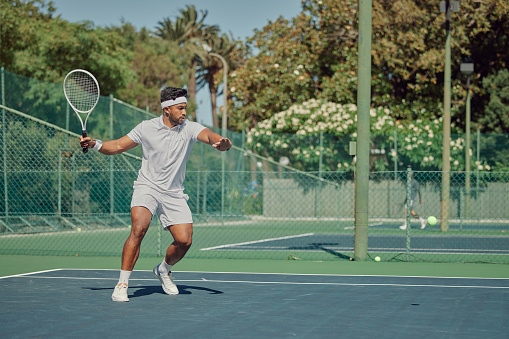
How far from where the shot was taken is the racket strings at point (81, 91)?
8820 millimetres

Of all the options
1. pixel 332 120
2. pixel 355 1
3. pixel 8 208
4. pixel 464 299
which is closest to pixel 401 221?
pixel 332 120

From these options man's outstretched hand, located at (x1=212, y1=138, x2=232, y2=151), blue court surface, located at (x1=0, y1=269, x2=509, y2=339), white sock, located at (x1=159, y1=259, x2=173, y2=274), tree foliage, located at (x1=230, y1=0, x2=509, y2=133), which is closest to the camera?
blue court surface, located at (x1=0, y1=269, x2=509, y2=339)

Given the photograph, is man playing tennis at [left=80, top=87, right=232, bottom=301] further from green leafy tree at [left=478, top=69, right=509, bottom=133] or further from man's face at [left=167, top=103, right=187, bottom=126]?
green leafy tree at [left=478, top=69, right=509, bottom=133]

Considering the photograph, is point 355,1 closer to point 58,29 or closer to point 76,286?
point 58,29

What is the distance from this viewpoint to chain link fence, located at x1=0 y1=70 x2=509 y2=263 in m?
13.5

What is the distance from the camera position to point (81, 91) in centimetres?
984

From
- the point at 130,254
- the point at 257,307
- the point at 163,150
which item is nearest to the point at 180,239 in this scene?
the point at 130,254

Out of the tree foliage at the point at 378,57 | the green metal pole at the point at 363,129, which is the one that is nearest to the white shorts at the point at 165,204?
the green metal pole at the point at 363,129

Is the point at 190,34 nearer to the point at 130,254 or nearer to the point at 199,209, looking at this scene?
the point at 199,209

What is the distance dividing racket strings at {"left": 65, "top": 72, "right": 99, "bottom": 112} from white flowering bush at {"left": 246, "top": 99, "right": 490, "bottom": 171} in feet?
53.6

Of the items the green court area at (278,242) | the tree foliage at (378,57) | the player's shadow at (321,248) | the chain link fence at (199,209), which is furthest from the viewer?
the tree foliage at (378,57)

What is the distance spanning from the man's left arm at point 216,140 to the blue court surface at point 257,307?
1456 millimetres

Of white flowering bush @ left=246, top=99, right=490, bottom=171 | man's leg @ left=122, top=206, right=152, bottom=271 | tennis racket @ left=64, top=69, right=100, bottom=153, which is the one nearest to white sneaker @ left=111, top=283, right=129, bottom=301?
man's leg @ left=122, top=206, right=152, bottom=271

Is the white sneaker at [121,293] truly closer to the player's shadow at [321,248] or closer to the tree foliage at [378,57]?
the player's shadow at [321,248]
